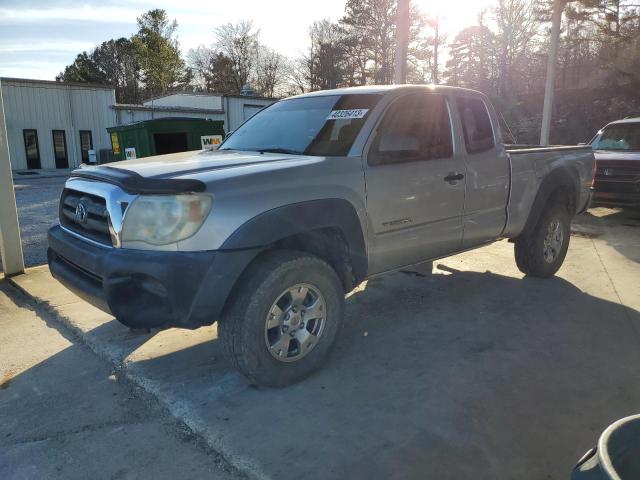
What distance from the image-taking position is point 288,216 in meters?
3.06

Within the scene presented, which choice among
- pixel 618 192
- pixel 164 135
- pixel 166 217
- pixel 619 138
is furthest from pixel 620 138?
pixel 166 217

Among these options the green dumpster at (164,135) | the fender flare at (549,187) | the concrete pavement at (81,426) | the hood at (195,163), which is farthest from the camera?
the green dumpster at (164,135)

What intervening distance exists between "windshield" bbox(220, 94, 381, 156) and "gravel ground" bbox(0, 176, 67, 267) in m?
3.63

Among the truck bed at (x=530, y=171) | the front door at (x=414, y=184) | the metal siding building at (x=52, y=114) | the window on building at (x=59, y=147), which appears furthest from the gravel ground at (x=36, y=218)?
the window on building at (x=59, y=147)

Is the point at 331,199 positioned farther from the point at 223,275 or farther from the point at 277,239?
the point at 223,275

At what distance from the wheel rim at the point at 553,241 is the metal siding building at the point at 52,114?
81.5 feet

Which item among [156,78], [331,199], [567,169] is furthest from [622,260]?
[156,78]

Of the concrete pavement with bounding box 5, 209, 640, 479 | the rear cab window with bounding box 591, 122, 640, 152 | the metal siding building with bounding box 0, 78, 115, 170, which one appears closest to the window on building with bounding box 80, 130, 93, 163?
the metal siding building with bounding box 0, 78, 115, 170

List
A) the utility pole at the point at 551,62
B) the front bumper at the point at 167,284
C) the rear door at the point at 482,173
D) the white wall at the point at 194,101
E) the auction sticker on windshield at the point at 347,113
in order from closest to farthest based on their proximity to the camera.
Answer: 1. the front bumper at the point at 167,284
2. the auction sticker on windshield at the point at 347,113
3. the rear door at the point at 482,173
4. the utility pole at the point at 551,62
5. the white wall at the point at 194,101

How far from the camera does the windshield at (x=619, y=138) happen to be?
968 cm

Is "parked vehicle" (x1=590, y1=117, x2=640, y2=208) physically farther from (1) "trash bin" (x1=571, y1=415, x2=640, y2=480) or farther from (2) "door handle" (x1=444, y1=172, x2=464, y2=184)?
(1) "trash bin" (x1=571, y1=415, x2=640, y2=480)

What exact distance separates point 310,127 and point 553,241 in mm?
3184

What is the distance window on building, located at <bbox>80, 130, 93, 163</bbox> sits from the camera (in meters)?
26.0

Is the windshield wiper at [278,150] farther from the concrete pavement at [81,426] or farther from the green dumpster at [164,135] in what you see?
the green dumpster at [164,135]
